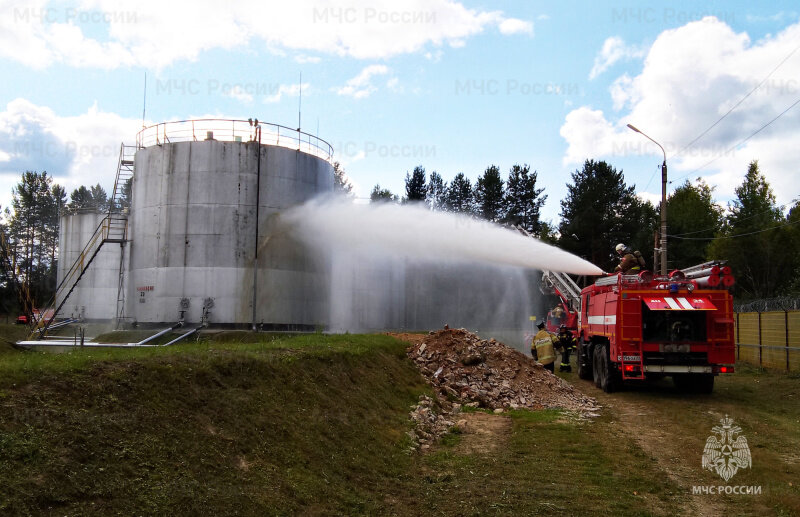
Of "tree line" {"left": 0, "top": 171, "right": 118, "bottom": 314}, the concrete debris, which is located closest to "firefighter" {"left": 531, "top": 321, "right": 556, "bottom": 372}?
the concrete debris

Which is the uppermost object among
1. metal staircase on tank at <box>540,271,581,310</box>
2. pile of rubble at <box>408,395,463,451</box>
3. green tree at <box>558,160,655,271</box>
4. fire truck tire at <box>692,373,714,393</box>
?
green tree at <box>558,160,655,271</box>

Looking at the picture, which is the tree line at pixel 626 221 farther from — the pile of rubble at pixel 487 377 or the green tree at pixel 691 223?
the pile of rubble at pixel 487 377

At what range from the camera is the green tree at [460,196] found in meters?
66.8

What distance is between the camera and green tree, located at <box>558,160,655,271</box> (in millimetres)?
56844

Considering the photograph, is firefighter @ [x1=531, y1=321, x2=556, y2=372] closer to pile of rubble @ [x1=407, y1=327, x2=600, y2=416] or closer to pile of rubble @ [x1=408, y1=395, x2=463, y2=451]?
pile of rubble @ [x1=407, y1=327, x2=600, y2=416]

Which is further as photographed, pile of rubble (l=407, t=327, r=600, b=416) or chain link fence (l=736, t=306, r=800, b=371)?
chain link fence (l=736, t=306, r=800, b=371)

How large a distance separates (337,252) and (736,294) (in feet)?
168

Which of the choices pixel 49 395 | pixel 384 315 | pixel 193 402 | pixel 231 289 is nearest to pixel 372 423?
pixel 193 402

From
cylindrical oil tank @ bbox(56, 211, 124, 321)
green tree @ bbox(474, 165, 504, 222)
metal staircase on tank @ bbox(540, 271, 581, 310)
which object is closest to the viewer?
metal staircase on tank @ bbox(540, 271, 581, 310)

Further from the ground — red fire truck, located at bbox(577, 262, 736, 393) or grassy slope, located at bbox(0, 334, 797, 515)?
red fire truck, located at bbox(577, 262, 736, 393)

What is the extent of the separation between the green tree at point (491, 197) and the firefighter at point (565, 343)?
37481 mm

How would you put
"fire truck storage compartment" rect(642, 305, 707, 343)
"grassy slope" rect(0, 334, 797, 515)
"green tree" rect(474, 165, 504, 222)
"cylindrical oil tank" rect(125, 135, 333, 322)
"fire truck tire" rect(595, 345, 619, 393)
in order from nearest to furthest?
1. "grassy slope" rect(0, 334, 797, 515)
2. "fire truck storage compartment" rect(642, 305, 707, 343)
3. "fire truck tire" rect(595, 345, 619, 393)
4. "cylindrical oil tank" rect(125, 135, 333, 322)
5. "green tree" rect(474, 165, 504, 222)

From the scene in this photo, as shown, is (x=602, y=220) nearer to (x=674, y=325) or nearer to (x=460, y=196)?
(x=460, y=196)

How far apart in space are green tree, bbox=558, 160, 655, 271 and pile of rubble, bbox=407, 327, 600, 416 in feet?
125
